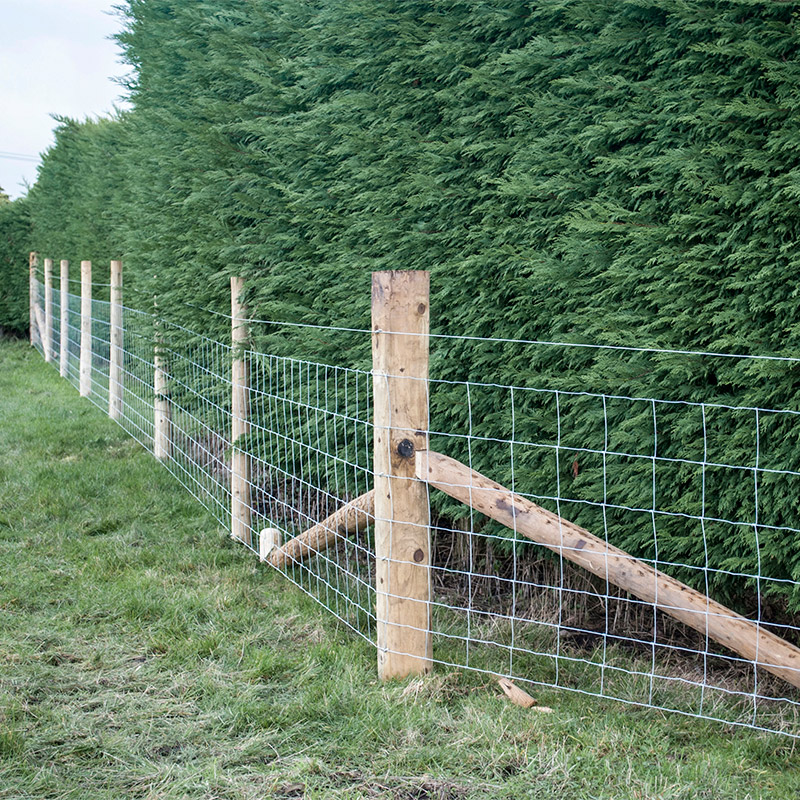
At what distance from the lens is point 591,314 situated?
3842mm

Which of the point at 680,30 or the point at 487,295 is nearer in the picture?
the point at 680,30

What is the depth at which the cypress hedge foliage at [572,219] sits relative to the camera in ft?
11.0

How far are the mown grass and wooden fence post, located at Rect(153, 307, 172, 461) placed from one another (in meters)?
2.56

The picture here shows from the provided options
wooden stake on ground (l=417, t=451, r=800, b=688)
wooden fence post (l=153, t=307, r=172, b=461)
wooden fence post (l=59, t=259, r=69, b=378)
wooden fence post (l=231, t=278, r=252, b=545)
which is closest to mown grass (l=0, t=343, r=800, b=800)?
wooden stake on ground (l=417, t=451, r=800, b=688)

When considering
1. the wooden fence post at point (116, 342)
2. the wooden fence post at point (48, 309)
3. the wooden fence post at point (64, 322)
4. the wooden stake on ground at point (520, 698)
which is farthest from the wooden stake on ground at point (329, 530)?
the wooden fence post at point (48, 309)

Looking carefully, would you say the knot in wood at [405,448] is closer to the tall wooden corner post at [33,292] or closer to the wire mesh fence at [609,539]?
the wire mesh fence at [609,539]

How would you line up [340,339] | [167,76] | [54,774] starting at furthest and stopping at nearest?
[167,76]
[340,339]
[54,774]

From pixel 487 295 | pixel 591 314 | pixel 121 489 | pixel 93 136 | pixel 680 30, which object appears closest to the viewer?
pixel 680 30

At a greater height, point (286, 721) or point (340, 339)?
point (340, 339)

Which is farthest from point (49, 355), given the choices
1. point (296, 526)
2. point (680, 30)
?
point (680, 30)

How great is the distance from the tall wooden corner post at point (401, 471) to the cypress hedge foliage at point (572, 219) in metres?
0.54

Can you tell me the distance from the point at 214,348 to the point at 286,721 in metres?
3.92

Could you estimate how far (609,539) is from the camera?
3.99 m

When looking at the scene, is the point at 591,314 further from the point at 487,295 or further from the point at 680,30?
the point at 680,30
